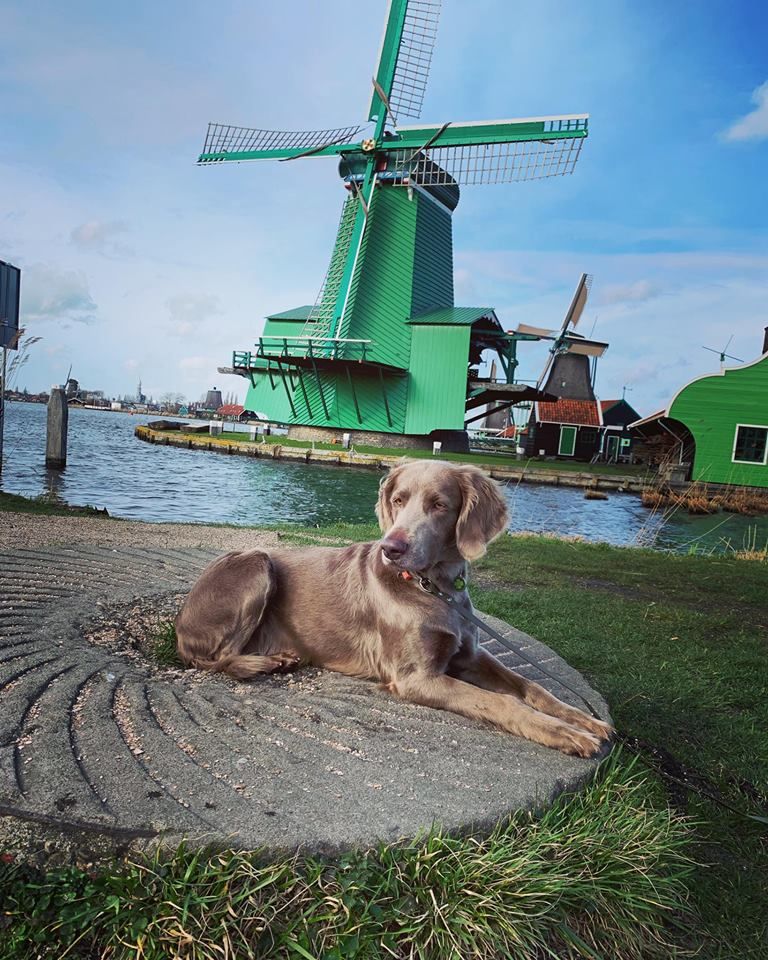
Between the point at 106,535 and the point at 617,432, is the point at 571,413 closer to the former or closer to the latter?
the point at 617,432

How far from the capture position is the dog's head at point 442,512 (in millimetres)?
2822

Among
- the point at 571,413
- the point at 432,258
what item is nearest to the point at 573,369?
the point at 571,413

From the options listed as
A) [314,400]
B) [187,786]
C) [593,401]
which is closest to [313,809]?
[187,786]

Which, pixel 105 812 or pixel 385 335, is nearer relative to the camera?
pixel 105 812

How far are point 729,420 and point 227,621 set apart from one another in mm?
30177

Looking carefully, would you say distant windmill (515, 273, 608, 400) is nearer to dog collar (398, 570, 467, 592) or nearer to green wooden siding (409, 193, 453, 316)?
green wooden siding (409, 193, 453, 316)

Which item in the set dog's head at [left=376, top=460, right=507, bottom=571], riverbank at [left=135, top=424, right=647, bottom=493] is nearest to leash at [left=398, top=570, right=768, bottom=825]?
dog's head at [left=376, top=460, right=507, bottom=571]

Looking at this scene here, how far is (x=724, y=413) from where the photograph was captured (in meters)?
28.9

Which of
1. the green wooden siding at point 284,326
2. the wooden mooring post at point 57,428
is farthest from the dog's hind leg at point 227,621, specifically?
the green wooden siding at point 284,326

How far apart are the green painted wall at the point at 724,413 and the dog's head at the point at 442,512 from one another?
28460 mm

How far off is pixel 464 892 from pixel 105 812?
1018mm

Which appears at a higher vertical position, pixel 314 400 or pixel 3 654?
pixel 314 400

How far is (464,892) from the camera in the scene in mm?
1886

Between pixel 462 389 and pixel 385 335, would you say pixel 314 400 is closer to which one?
pixel 385 335
